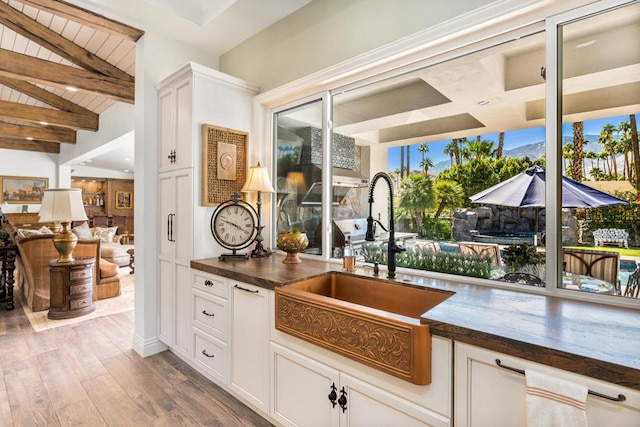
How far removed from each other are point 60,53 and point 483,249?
4480 millimetres

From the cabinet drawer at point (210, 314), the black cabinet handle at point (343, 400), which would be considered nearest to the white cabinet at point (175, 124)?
the cabinet drawer at point (210, 314)

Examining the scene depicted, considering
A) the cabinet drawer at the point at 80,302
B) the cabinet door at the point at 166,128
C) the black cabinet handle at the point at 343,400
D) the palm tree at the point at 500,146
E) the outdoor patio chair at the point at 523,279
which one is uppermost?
A: the cabinet door at the point at 166,128

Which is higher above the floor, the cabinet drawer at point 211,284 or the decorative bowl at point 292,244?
the decorative bowl at point 292,244

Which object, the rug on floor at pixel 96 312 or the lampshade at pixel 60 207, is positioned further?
the lampshade at pixel 60 207

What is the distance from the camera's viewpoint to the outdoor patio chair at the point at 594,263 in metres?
1.46

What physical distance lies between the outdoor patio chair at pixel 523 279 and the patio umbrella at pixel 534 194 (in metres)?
0.20

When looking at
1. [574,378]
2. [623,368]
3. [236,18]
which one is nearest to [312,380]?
[574,378]

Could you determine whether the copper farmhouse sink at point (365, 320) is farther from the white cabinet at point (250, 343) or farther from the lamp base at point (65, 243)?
the lamp base at point (65, 243)

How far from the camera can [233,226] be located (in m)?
2.67

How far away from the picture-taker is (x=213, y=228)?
258cm

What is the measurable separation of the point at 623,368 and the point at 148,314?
315 cm

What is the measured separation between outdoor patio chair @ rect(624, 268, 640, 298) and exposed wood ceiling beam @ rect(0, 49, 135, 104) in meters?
4.84

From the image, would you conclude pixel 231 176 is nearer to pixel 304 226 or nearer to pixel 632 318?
pixel 304 226

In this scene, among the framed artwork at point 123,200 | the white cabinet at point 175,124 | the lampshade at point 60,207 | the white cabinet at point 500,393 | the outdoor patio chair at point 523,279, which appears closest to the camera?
the white cabinet at point 500,393
